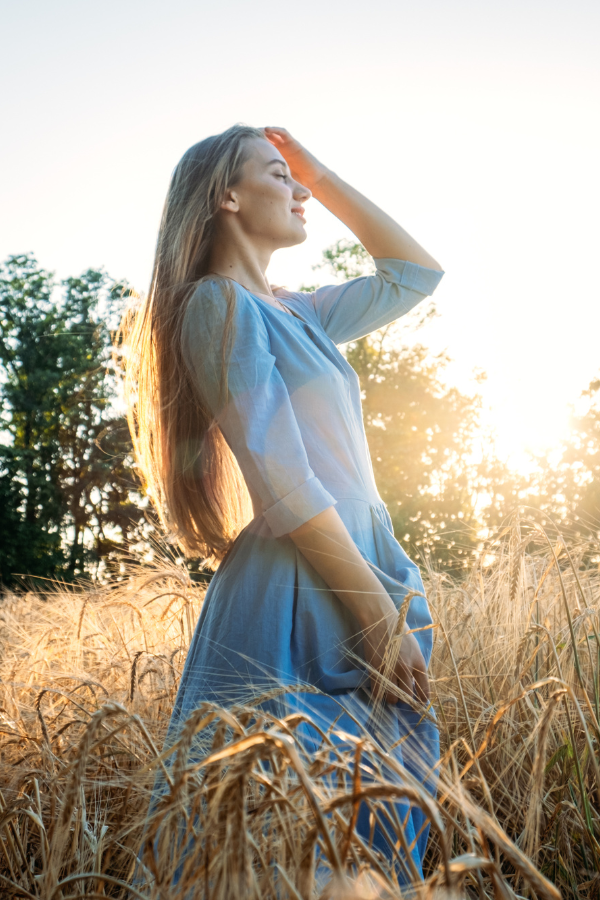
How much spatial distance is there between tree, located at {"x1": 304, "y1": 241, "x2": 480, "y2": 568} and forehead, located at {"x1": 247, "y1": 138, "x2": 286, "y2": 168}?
532 inches

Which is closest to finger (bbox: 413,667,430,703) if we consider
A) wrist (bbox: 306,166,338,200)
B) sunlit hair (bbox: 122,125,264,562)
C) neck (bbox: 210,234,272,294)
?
sunlit hair (bbox: 122,125,264,562)

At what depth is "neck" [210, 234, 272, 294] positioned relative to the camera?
161cm

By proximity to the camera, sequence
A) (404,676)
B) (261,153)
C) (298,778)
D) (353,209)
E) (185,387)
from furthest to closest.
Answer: (353,209), (261,153), (185,387), (404,676), (298,778)

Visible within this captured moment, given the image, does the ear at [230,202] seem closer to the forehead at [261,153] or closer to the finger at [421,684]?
the forehead at [261,153]

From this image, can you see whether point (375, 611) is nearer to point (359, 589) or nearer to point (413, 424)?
point (359, 589)

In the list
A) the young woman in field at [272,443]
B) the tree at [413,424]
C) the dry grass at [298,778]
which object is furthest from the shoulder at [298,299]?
the tree at [413,424]

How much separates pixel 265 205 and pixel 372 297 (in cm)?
40

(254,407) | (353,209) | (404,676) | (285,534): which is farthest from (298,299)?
→ (404,676)

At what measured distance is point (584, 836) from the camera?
1.13 metres

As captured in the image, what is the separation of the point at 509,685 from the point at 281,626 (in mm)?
1129

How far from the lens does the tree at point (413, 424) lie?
51.2 ft

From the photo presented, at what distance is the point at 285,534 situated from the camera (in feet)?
4.27

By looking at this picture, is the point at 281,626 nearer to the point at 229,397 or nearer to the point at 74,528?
the point at 229,397

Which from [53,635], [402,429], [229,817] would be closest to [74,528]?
[402,429]
